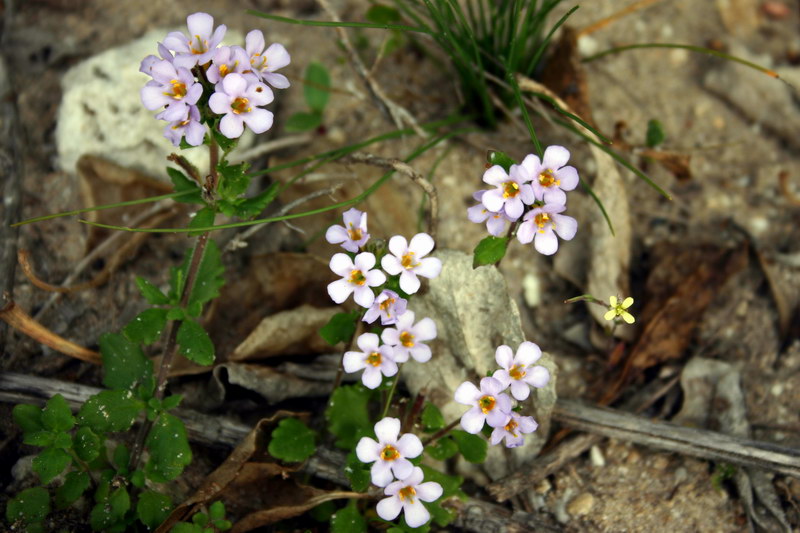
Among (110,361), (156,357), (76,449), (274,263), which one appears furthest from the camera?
(274,263)

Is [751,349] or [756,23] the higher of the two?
[756,23]

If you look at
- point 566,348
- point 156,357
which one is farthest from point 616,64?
point 156,357

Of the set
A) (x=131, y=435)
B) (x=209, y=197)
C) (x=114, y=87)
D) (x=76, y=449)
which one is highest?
(x=209, y=197)

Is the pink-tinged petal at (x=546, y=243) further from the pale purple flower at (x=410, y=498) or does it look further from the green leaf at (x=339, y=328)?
the pale purple flower at (x=410, y=498)

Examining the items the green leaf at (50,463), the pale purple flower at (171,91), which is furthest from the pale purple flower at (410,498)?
the pale purple flower at (171,91)

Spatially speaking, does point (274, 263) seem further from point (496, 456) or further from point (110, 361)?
point (496, 456)

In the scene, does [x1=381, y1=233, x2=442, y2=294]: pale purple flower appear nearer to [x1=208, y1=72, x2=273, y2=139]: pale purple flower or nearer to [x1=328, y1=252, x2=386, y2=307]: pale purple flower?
[x1=328, y1=252, x2=386, y2=307]: pale purple flower

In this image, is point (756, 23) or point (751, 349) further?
point (756, 23)
